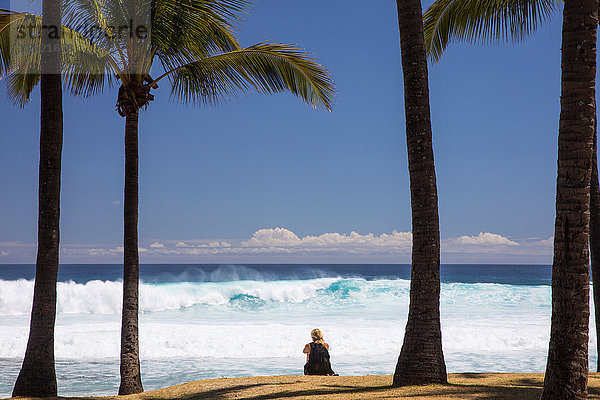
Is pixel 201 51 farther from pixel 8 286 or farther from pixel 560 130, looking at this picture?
pixel 8 286

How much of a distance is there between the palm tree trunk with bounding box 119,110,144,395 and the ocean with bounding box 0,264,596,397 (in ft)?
10.6

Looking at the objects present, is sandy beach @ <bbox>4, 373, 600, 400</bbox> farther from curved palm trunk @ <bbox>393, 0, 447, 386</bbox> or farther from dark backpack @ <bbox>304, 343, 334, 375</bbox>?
dark backpack @ <bbox>304, 343, 334, 375</bbox>

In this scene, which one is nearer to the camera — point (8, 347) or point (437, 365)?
point (437, 365)

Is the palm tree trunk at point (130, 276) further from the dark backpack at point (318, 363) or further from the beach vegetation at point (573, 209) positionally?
the beach vegetation at point (573, 209)

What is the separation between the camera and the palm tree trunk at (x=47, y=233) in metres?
7.65

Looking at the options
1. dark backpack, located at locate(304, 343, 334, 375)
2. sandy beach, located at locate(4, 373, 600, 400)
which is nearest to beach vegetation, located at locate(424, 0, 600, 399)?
sandy beach, located at locate(4, 373, 600, 400)

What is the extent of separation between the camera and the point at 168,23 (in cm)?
1004

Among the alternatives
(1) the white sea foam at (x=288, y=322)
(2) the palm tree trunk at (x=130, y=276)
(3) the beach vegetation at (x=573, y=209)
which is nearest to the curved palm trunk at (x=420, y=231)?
(3) the beach vegetation at (x=573, y=209)

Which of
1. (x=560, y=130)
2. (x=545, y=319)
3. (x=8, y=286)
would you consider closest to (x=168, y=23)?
(x=560, y=130)

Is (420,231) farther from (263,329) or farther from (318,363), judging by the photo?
(263,329)

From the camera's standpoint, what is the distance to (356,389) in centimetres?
740

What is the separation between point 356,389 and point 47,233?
4754mm

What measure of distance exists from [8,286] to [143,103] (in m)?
34.3

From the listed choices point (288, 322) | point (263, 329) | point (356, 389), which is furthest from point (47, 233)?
point (288, 322)
